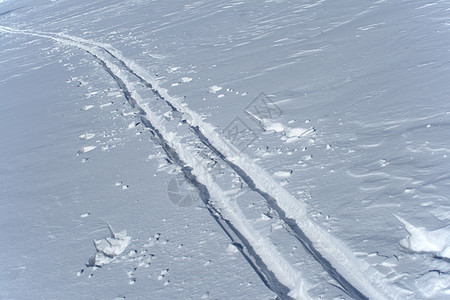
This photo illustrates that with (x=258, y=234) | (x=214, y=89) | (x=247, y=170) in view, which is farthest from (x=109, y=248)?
(x=214, y=89)

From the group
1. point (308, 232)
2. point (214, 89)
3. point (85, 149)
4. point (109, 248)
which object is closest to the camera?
point (308, 232)

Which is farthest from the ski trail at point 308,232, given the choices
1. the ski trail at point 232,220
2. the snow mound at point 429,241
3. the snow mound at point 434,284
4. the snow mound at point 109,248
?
the snow mound at point 109,248

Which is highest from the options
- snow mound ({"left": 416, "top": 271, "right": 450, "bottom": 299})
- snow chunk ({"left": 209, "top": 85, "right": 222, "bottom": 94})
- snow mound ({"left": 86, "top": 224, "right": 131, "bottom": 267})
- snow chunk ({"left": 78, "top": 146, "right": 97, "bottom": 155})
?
snow chunk ({"left": 209, "top": 85, "right": 222, "bottom": 94})

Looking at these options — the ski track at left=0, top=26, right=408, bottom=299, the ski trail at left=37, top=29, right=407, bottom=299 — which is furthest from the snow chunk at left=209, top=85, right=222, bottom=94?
the ski trail at left=37, top=29, right=407, bottom=299

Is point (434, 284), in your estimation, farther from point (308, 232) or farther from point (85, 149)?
point (85, 149)

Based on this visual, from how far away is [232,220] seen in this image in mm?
3641

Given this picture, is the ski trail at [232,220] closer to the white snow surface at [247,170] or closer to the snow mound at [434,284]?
the white snow surface at [247,170]

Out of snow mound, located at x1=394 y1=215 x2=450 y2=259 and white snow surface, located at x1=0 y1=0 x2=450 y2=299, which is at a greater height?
white snow surface, located at x1=0 y1=0 x2=450 y2=299

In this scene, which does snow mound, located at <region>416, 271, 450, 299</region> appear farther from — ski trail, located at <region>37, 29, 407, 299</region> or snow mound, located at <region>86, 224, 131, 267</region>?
snow mound, located at <region>86, 224, 131, 267</region>

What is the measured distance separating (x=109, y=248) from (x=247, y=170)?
155cm

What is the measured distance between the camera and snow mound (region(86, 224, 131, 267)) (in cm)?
347

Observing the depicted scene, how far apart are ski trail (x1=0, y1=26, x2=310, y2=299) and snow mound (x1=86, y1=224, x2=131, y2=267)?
807mm

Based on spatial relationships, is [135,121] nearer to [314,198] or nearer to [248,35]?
[314,198]

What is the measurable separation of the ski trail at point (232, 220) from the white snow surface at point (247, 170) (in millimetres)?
16
